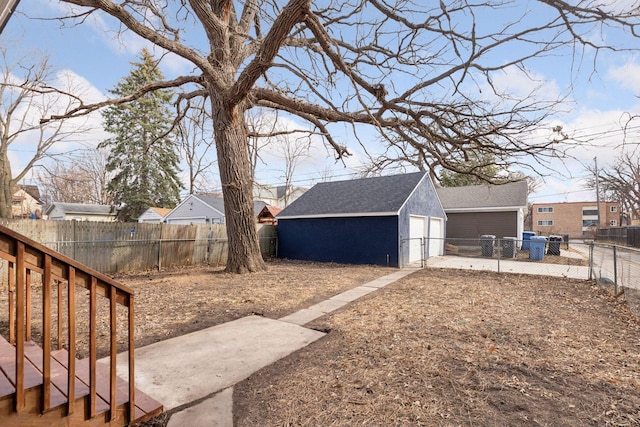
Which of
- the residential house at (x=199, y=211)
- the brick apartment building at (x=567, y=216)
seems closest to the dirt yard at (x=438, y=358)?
the residential house at (x=199, y=211)

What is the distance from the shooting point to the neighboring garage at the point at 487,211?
17578 mm

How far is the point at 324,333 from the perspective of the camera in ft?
14.3

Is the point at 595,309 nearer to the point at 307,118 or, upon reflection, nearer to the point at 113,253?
the point at 307,118

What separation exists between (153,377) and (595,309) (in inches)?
273

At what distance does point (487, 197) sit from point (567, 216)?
40.2 metres

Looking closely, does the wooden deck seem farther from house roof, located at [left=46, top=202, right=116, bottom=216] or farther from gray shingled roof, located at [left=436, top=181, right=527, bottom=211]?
house roof, located at [left=46, top=202, right=116, bottom=216]

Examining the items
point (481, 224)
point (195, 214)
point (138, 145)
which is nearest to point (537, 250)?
point (481, 224)

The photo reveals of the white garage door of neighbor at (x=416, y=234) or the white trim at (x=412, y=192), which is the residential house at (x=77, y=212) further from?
the white trim at (x=412, y=192)

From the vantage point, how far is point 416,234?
44.2ft

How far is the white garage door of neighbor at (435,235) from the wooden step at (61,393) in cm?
1405

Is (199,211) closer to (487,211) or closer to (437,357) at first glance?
(487,211)

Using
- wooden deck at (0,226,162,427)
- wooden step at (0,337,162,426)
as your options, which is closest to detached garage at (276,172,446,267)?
wooden step at (0,337,162,426)

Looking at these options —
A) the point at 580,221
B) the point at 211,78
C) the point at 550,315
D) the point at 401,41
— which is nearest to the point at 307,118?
the point at 211,78

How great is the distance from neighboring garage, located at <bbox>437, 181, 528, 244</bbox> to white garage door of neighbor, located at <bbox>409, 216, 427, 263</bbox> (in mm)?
3777
